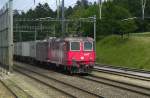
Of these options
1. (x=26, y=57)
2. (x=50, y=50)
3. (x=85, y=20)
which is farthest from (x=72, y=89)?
(x=85, y=20)

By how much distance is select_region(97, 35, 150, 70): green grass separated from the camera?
51031 millimetres

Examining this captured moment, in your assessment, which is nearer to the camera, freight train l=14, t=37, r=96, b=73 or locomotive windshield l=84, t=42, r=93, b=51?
freight train l=14, t=37, r=96, b=73

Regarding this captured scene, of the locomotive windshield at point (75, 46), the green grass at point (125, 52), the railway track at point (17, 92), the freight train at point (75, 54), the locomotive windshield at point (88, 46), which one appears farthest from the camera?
the green grass at point (125, 52)

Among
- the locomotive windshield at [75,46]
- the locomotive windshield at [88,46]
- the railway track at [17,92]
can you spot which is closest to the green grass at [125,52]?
the locomotive windshield at [88,46]

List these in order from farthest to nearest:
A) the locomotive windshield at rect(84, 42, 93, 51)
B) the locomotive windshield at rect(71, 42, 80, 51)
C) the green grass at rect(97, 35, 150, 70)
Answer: the green grass at rect(97, 35, 150, 70) < the locomotive windshield at rect(84, 42, 93, 51) < the locomotive windshield at rect(71, 42, 80, 51)

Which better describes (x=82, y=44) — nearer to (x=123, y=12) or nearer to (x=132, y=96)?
(x=132, y=96)

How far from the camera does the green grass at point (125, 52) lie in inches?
2009

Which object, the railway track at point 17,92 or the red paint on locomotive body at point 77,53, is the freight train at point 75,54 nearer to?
the red paint on locomotive body at point 77,53

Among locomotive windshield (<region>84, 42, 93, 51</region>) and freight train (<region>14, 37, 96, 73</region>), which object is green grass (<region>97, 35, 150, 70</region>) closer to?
locomotive windshield (<region>84, 42, 93, 51</region>)

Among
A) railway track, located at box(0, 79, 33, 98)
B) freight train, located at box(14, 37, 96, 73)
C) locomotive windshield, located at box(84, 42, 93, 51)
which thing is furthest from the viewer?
locomotive windshield, located at box(84, 42, 93, 51)

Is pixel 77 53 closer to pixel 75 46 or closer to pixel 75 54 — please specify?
pixel 75 54

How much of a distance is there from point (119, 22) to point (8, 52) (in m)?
29.3

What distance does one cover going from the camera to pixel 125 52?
5912 centimetres

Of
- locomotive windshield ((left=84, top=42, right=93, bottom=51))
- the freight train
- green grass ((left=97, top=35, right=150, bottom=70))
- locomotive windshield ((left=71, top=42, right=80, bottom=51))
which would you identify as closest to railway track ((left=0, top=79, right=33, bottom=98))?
the freight train
